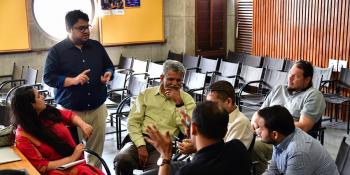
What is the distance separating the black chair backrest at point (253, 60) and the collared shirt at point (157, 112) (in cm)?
403

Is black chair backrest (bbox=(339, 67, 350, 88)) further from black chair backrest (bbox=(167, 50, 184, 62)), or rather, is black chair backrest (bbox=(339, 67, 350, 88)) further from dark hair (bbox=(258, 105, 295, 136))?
dark hair (bbox=(258, 105, 295, 136))

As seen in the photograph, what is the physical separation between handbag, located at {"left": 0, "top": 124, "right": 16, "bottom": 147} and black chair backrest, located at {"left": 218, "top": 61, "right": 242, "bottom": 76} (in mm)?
4236

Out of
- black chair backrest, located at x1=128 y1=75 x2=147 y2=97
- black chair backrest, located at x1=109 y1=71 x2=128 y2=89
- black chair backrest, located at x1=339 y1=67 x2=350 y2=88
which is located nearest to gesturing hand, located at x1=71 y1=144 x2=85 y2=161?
black chair backrest, located at x1=128 y1=75 x2=147 y2=97

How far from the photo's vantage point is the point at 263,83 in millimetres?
5863

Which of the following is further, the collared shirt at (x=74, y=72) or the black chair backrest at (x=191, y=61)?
the black chair backrest at (x=191, y=61)

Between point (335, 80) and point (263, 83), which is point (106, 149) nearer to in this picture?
point (263, 83)

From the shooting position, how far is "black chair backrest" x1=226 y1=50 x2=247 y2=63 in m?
7.53

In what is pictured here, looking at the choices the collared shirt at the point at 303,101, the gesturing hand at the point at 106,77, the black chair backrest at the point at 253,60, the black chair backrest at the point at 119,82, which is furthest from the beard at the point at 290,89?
the black chair backrest at the point at 253,60

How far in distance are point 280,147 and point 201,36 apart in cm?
572

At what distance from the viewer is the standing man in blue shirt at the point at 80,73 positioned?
3477mm

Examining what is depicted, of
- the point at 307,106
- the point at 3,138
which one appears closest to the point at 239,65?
the point at 307,106

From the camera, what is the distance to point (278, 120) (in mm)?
2484

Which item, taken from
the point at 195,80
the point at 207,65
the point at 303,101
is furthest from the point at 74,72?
the point at 207,65

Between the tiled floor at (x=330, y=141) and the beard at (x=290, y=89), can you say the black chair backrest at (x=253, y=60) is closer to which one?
the tiled floor at (x=330, y=141)
